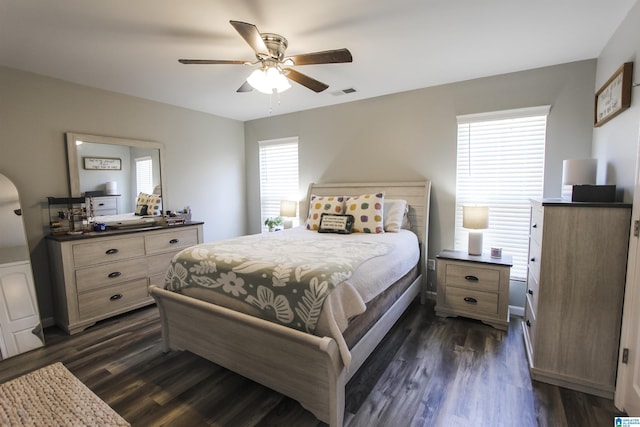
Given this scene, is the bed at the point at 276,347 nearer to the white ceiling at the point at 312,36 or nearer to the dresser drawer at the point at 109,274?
the dresser drawer at the point at 109,274

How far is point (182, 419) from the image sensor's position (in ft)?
5.54

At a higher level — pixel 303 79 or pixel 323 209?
pixel 303 79

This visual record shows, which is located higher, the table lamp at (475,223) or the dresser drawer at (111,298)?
the table lamp at (475,223)

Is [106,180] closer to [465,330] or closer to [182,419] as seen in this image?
[182,419]

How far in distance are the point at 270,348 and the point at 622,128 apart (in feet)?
8.80

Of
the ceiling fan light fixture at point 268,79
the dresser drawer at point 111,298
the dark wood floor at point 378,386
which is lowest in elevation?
the dark wood floor at point 378,386

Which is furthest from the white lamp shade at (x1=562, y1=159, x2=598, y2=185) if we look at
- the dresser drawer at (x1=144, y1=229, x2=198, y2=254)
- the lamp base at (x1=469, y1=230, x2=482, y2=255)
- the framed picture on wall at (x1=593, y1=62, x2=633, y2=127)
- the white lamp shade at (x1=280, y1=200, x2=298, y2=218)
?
the dresser drawer at (x1=144, y1=229, x2=198, y2=254)

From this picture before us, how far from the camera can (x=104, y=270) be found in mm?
2916

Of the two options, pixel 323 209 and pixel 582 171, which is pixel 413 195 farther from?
pixel 582 171

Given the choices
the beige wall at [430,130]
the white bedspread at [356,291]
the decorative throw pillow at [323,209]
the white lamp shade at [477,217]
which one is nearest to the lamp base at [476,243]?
the white lamp shade at [477,217]

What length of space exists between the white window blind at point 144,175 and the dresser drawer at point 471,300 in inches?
143

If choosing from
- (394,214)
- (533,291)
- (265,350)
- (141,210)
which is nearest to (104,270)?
(141,210)

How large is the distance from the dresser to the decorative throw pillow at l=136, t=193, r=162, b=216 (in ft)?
1.39

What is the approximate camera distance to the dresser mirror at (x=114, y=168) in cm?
302
